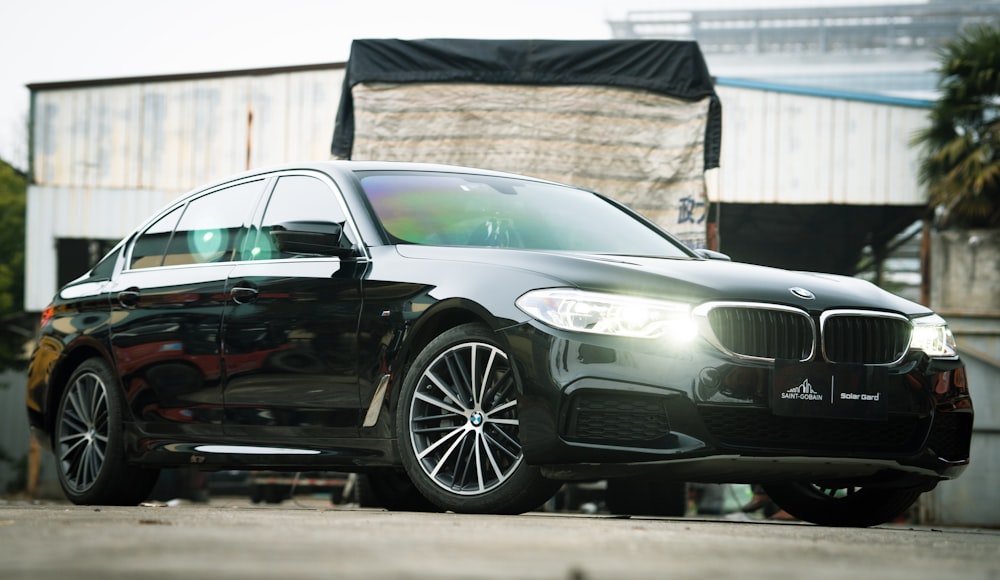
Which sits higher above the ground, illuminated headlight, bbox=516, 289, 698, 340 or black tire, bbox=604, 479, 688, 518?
illuminated headlight, bbox=516, 289, 698, 340

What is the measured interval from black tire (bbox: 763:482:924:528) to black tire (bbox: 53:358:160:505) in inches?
119

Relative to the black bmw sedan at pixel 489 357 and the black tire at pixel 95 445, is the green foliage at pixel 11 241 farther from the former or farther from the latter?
the black bmw sedan at pixel 489 357

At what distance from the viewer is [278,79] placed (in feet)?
70.6

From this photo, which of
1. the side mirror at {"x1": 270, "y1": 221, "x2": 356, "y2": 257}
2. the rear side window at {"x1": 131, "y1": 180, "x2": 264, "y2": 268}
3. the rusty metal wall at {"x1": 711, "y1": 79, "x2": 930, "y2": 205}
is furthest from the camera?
the rusty metal wall at {"x1": 711, "y1": 79, "x2": 930, "y2": 205}

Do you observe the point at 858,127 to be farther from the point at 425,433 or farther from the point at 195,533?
the point at 195,533

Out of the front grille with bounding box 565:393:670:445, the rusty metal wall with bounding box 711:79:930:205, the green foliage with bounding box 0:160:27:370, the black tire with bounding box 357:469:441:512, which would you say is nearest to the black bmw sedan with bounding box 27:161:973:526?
→ the front grille with bounding box 565:393:670:445

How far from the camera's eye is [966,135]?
19484mm

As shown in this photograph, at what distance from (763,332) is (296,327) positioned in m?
1.96

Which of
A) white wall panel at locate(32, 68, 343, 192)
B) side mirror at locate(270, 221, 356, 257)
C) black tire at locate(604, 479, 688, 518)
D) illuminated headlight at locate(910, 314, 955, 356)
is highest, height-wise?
white wall panel at locate(32, 68, 343, 192)

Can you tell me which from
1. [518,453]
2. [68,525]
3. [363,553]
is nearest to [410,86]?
[518,453]

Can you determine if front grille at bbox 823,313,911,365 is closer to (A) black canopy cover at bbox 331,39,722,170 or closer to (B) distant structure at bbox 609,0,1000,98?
(A) black canopy cover at bbox 331,39,722,170

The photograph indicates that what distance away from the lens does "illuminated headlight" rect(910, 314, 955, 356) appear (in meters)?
5.84

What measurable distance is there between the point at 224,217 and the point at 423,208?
121 centimetres

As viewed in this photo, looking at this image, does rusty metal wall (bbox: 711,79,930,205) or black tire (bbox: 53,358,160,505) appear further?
rusty metal wall (bbox: 711,79,930,205)
